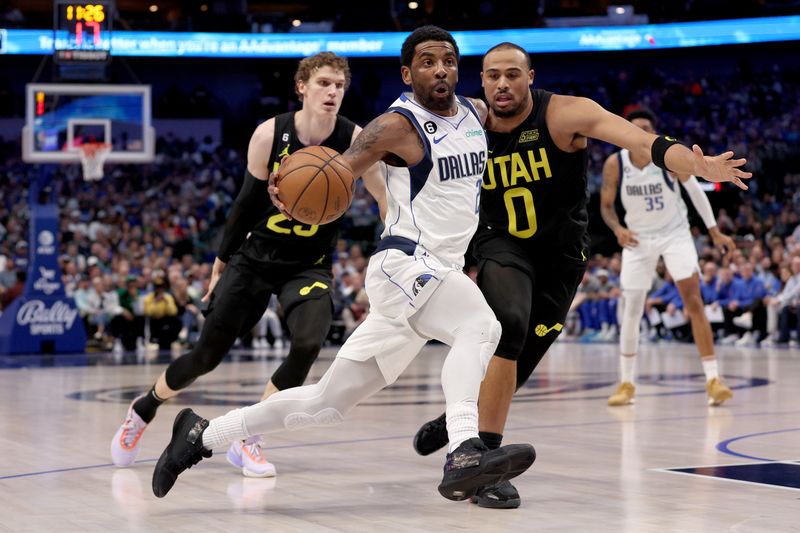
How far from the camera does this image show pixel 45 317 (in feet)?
55.5

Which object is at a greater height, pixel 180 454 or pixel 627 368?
pixel 180 454

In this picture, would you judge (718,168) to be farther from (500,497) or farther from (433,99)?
(500,497)

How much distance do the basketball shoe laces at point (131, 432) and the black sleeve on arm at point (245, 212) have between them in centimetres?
103

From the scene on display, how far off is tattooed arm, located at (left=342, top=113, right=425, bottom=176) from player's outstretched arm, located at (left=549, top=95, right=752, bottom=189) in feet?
2.84

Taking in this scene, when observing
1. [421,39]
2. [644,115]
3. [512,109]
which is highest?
[644,115]

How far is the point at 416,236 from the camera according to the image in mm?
4793

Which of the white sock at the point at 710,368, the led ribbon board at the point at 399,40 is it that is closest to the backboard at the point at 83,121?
the led ribbon board at the point at 399,40

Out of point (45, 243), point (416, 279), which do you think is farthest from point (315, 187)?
point (45, 243)

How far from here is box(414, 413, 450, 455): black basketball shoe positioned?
5.82 metres

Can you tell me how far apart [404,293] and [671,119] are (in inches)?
1026

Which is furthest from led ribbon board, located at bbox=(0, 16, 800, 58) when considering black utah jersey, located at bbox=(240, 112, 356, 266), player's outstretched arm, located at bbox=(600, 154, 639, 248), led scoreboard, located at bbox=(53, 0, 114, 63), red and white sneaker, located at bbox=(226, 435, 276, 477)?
red and white sneaker, located at bbox=(226, 435, 276, 477)

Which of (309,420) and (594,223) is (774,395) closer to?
(309,420)

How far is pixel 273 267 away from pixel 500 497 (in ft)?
6.60

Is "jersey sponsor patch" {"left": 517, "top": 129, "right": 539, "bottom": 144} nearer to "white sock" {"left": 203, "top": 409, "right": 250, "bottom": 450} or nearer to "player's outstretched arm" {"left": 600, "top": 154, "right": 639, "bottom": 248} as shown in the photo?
"white sock" {"left": 203, "top": 409, "right": 250, "bottom": 450}
